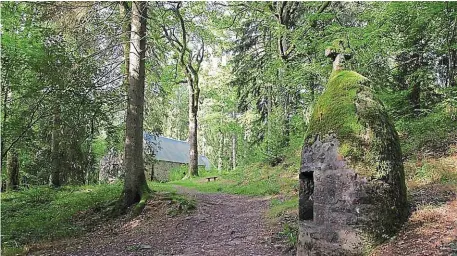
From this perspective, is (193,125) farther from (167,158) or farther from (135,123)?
(167,158)

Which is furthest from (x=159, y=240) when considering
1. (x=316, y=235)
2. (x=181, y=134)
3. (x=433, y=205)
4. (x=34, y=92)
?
(x=181, y=134)

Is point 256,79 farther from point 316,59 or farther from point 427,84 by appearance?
point 427,84

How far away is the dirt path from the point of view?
272 inches

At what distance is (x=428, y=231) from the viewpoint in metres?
4.37

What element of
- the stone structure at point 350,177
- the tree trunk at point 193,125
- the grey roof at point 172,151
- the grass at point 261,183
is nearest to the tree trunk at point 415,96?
the grass at point 261,183

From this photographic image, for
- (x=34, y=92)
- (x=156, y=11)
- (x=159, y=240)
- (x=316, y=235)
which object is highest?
(x=156, y=11)

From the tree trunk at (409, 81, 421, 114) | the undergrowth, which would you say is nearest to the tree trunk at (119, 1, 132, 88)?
the undergrowth

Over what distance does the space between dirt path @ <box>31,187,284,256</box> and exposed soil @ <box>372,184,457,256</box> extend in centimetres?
222

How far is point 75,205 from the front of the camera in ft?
37.3

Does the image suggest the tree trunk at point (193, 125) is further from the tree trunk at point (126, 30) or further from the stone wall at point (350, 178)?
the stone wall at point (350, 178)

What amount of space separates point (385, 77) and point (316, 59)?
3.65m

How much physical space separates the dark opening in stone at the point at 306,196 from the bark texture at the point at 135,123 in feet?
20.6

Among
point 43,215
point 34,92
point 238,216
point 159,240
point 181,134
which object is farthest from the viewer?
point 181,134

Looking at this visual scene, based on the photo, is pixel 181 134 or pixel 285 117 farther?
pixel 181 134
